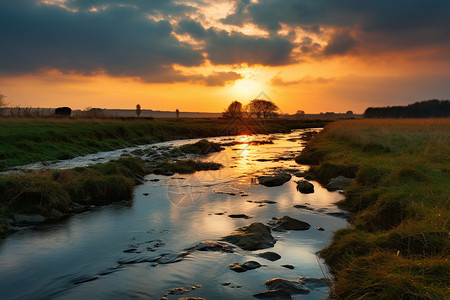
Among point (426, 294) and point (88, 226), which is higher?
point (426, 294)

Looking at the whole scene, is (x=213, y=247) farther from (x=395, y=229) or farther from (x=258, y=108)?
(x=258, y=108)

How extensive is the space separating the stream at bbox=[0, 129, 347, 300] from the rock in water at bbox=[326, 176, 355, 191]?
78 cm

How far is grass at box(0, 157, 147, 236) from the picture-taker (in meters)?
13.5

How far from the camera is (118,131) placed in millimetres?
48656

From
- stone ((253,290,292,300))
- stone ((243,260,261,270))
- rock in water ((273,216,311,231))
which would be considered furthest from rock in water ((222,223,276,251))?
stone ((253,290,292,300))

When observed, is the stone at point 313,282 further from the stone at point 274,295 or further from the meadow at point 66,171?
the meadow at point 66,171

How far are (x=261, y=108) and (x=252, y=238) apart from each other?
145m

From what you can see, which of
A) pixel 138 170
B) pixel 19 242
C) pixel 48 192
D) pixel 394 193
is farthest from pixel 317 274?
pixel 138 170

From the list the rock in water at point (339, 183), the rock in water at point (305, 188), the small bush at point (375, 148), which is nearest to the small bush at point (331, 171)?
the rock in water at point (339, 183)

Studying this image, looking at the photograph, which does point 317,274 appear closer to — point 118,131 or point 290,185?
point 290,185

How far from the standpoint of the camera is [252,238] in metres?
10.7

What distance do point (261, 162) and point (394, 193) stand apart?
1899cm

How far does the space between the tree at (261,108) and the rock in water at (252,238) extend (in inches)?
5551

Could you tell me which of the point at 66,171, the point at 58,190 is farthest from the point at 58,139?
the point at 58,190
